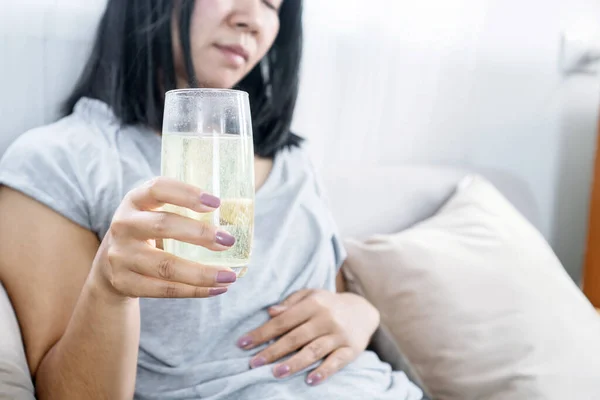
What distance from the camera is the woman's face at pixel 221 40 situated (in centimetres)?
100

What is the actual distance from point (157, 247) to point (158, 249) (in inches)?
4.5

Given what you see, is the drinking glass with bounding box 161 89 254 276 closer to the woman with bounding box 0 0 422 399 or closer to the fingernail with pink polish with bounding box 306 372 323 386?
the woman with bounding box 0 0 422 399

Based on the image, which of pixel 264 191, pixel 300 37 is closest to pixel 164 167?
pixel 264 191

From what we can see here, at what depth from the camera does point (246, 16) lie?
104 centimetres

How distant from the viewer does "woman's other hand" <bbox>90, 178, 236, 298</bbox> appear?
564 millimetres

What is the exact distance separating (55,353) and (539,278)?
2.86 ft

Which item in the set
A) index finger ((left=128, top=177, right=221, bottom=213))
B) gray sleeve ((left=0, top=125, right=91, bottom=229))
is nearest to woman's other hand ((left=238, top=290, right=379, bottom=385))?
gray sleeve ((left=0, top=125, right=91, bottom=229))

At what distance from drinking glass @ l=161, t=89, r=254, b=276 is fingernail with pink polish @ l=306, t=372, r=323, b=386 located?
14.3 inches

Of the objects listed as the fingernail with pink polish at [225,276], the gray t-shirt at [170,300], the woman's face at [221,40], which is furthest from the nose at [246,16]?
the fingernail with pink polish at [225,276]

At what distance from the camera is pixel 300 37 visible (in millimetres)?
1268

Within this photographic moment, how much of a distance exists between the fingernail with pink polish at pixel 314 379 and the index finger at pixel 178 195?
17.9 inches

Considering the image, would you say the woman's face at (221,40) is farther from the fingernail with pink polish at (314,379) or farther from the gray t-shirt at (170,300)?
the fingernail with pink polish at (314,379)

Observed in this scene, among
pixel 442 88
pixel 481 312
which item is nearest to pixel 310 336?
pixel 481 312

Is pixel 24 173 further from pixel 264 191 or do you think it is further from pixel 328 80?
pixel 328 80
